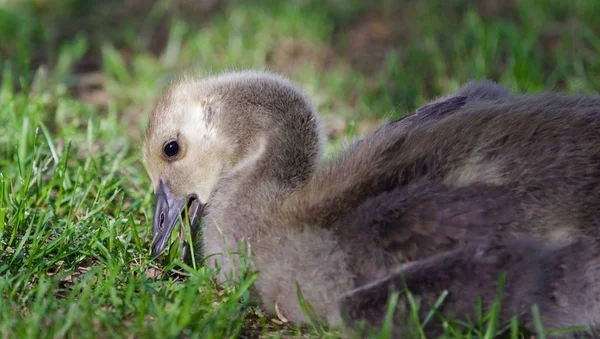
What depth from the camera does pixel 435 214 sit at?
10.2ft

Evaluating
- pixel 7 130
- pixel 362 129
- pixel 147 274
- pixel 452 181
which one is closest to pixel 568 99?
pixel 452 181

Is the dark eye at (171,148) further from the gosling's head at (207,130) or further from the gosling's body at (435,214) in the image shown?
the gosling's body at (435,214)

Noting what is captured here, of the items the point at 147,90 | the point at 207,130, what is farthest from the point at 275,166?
the point at 147,90

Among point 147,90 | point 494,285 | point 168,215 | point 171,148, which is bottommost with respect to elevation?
point 494,285

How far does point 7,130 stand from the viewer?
495 cm

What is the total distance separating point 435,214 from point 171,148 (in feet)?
5.19

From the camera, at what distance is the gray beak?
3.83 m

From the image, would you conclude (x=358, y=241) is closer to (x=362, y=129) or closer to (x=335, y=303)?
(x=335, y=303)

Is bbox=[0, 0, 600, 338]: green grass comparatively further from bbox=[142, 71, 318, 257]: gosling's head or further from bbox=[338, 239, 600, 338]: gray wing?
bbox=[142, 71, 318, 257]: gosling's head

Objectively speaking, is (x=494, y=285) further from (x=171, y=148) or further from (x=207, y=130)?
(x=171, y=148)

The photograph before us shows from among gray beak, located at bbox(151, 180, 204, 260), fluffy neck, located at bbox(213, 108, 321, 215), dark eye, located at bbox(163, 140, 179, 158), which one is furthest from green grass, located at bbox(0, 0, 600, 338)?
dark eye, located at bbox(163, 140, 179, 158)

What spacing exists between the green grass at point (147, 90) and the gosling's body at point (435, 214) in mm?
168

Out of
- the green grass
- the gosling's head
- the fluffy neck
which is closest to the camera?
the green grass

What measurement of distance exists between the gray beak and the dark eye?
0.14 metres
